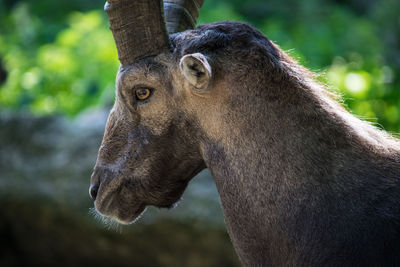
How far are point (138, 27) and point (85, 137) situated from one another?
6128mm

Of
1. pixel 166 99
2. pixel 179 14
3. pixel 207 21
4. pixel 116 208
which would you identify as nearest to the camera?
pixel 166 99

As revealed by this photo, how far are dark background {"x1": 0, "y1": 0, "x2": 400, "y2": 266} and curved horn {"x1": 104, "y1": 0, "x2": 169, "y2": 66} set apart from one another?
11.1 feet

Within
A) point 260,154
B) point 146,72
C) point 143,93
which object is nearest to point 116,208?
point 143,93

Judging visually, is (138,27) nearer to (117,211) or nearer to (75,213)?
(117,211)

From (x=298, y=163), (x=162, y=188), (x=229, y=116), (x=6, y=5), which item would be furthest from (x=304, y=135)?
(x=6, y=5)

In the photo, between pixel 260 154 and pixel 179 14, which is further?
pixel 179 14

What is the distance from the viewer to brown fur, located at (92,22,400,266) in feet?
10.9

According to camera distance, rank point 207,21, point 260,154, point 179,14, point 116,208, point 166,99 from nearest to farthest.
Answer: point 260,154, point 166,99, point 116,208, point 179,14, point 207,21

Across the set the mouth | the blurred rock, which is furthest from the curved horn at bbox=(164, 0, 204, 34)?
the blurred rock

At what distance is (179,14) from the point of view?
4.34 meters

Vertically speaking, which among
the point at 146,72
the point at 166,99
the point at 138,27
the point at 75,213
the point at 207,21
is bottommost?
the point at 75,213

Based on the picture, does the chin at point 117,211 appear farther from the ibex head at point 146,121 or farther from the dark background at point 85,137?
the dark background at point 85,137

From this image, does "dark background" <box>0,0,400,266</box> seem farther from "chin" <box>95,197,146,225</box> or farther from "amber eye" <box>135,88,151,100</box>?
"amber eye" <box>135,88,151,100</box>

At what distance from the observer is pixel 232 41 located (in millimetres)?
3723
